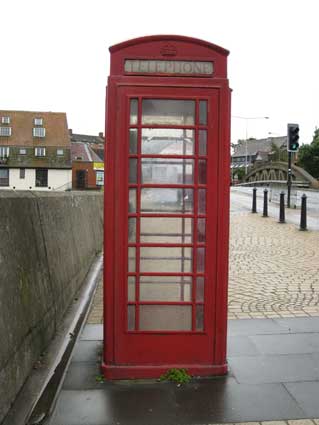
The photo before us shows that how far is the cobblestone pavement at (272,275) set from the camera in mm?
5555

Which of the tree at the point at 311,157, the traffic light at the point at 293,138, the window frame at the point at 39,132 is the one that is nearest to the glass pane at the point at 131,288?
the traffic light at the point at 293,138

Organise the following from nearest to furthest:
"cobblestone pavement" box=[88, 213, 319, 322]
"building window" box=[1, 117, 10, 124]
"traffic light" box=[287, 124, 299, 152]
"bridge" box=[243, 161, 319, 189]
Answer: "cobblestone pavement" box=[88, 213, 319, 322] < "traffic light" box=[287, 124, 299, 152] < "bridge" box=[243, 161, 319, 189] < "building window" box=[1, 117, 10, 124]

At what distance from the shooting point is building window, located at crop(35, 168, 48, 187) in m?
71.6

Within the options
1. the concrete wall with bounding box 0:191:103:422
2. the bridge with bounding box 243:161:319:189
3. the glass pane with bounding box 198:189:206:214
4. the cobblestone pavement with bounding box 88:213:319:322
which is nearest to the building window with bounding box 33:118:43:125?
the bridge with bounding box 243:161:319:189

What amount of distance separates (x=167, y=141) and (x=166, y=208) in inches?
19.6

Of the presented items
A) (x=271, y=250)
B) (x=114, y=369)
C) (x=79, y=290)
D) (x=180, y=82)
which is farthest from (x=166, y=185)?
(x=271, y=250)

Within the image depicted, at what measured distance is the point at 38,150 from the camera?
72.1 m

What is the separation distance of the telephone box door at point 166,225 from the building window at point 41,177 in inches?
2764

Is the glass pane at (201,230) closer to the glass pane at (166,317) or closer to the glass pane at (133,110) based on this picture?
the glass pane at (166,317)

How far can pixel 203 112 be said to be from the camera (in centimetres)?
341

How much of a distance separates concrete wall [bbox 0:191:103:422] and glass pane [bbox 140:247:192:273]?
3.06 feet

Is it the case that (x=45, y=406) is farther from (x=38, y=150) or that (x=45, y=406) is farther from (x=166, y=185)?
(x=38, y=150)

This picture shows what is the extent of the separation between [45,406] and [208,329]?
50.2 inches

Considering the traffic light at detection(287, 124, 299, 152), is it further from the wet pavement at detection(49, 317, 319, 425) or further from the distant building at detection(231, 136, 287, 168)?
the distant building at detection(231, 136, 287, 168)
